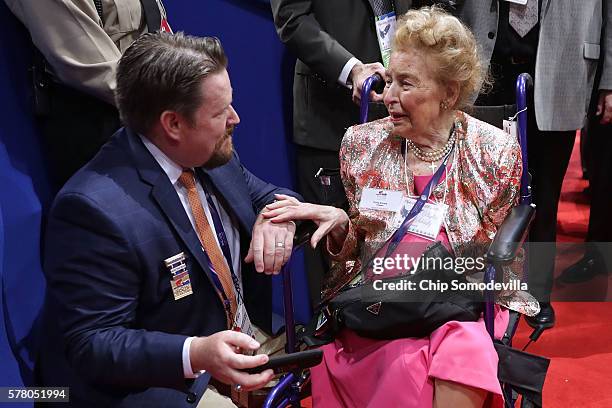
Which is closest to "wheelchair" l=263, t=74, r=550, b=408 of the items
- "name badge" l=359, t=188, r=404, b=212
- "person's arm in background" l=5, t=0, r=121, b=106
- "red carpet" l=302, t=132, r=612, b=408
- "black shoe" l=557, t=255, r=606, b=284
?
"name badge" l=359, t=188, r=404, b=212

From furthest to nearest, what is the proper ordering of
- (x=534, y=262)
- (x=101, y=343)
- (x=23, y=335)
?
(x=534, y=262)
(x=23, y=335)
(x=101, y=343)

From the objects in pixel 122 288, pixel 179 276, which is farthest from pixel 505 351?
pixel 122 288

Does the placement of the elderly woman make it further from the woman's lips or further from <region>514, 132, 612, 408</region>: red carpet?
<region>514, 132, 612, 408</region>: red carpet

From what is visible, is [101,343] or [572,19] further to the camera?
[572,19]

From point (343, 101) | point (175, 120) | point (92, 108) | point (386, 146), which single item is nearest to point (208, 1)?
point (343, 101)

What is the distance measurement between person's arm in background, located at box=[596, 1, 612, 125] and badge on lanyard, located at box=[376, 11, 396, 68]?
3.07 feet

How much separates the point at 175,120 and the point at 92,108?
0.66 m

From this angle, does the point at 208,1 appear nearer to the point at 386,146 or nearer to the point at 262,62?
the point at 262,62

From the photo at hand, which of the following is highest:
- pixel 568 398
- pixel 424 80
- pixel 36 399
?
pixel 424 80

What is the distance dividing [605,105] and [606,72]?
0.48ft

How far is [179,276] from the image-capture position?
199cm

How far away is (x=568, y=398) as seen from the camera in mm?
3049

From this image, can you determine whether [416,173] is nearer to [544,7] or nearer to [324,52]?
[324,52]

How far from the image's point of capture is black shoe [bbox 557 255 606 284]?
13.5ft
